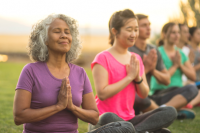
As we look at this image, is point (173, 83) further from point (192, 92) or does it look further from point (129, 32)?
point (129, 32)

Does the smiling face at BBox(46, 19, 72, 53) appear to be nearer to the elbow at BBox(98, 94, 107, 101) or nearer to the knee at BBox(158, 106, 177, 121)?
the elbow at BBox(98, 94, 107, 101)

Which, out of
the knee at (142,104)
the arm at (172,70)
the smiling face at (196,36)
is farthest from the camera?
the smiling face at (196,36)

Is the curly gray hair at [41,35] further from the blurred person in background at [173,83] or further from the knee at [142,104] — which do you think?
the blurred person in background at [173,83]

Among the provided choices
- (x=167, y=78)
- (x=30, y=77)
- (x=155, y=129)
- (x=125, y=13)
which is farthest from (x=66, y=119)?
(x=167, y=78)

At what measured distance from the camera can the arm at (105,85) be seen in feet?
10.1

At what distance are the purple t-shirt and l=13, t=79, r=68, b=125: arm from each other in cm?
6

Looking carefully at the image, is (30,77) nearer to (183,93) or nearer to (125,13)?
(125,13)

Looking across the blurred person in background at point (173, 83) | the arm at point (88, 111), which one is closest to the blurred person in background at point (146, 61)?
the blurred person in background at point (173, 83)

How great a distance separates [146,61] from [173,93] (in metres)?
1.06

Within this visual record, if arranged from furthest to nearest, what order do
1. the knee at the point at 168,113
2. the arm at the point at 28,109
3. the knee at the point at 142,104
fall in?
the knee at the point at 142,104 → the knee at the point at 168,113 → the arm at the point at 28,109

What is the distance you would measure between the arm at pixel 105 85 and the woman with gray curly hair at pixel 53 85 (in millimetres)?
520

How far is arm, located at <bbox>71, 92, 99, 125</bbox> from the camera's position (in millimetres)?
2403

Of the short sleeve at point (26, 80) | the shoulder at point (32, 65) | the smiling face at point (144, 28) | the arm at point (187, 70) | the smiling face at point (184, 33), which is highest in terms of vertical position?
the smiling face at point (144, 28)

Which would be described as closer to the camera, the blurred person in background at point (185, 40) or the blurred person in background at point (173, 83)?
the blurred person in background at point (173, 83)
